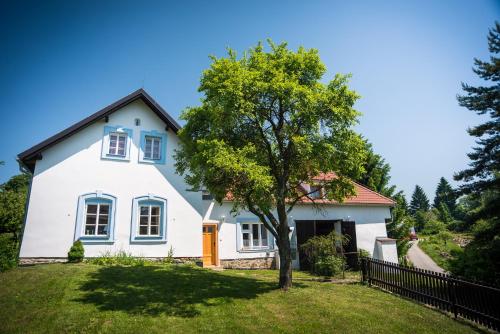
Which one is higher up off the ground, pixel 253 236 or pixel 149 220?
pixel 149 220

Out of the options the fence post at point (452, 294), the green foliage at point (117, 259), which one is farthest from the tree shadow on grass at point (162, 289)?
the fence post at point (452, 294)

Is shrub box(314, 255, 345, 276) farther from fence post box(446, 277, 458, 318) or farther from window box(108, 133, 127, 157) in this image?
window box(108, 133, 127, 157)

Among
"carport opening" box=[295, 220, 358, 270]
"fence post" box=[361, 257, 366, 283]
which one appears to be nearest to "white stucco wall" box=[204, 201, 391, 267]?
"carport opening" box=[295, 220, 358, 270]

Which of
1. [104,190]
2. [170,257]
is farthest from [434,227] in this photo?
[104,190]

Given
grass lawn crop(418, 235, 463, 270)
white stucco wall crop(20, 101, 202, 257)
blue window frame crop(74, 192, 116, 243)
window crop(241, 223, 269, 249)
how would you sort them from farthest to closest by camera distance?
1. grass lawn crop(418, 235, 463, 270)
2. window crop(241, 223, 269, 249)
3. blue window frame crop(74, 192, 116, 243)
4. white stucco wall crop(20, 101, 202, 257)

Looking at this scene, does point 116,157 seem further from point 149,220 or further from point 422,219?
point 422,219

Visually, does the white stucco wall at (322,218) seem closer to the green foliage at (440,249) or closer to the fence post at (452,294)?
the green foliage at (440,249)

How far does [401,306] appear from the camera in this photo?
33.9ft

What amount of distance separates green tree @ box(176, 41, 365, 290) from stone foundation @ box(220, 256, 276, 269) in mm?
7054

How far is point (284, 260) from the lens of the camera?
465 inches

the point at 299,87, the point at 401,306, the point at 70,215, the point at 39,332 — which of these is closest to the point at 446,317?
the point at 401,306

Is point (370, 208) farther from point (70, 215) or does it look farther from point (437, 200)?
point (437, 200)

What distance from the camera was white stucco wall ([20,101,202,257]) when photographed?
13961 mm

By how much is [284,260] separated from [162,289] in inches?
185
